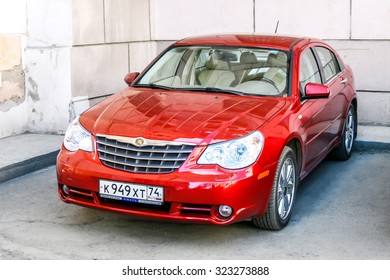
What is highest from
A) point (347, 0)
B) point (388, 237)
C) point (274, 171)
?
point (347, 0)

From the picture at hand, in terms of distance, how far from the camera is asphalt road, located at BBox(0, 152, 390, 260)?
5.39 m

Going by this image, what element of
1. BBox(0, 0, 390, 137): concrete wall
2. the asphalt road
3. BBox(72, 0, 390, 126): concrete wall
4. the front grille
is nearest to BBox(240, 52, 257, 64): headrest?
the asphalt road

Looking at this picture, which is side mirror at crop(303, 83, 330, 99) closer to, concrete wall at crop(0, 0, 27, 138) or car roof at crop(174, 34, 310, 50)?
car roof at crop(174, 34, 310, 50)

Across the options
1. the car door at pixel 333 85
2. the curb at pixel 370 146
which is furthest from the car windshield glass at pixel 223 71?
the curb at pixel 370 146

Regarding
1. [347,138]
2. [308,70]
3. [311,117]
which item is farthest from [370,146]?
[311,117]

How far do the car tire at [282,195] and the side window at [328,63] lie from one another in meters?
1.71

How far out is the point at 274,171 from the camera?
5.62 metres

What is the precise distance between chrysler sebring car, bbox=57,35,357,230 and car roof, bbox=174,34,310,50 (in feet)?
0.06

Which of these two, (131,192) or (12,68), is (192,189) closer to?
(131,192)

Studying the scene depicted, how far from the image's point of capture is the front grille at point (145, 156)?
537cm

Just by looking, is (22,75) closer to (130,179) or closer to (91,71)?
(91,71)

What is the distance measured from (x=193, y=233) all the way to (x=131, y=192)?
0.74 meters
